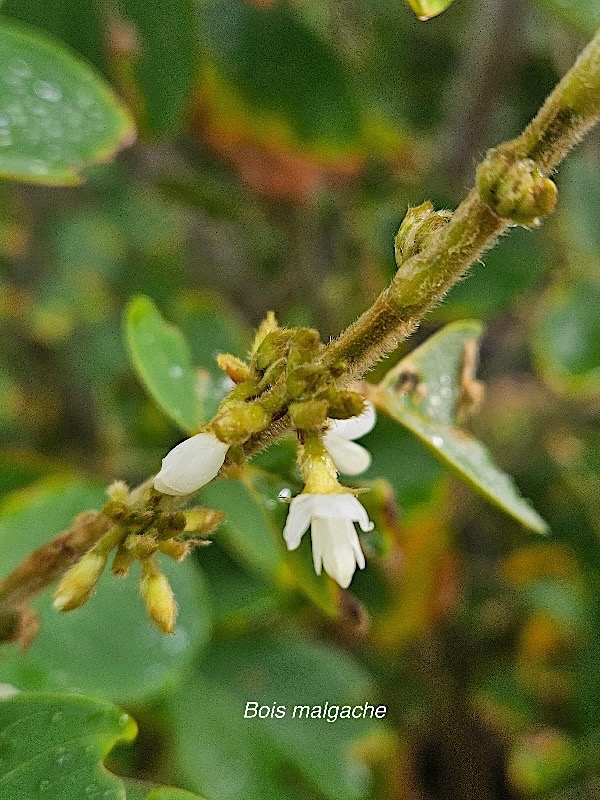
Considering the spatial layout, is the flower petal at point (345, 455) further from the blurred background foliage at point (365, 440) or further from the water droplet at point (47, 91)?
the water droplet at point (47, 91)

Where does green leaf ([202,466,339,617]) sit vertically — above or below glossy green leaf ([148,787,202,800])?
below

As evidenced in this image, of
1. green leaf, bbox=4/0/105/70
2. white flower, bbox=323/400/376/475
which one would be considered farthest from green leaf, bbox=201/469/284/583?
green leaf, bbox=4/0/105/70

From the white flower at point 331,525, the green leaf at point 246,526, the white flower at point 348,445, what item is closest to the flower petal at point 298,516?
the white flower at point 331,525

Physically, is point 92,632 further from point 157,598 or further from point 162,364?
point 157,598

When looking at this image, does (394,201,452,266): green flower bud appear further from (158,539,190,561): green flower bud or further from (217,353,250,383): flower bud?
(158,539,190,561): green flower bud

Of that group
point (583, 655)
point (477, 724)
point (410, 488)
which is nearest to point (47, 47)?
point (410, 488)

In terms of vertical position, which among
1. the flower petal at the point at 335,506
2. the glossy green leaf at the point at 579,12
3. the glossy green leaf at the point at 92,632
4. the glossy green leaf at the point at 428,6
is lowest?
the glossy green leaf at the point at 92,632
